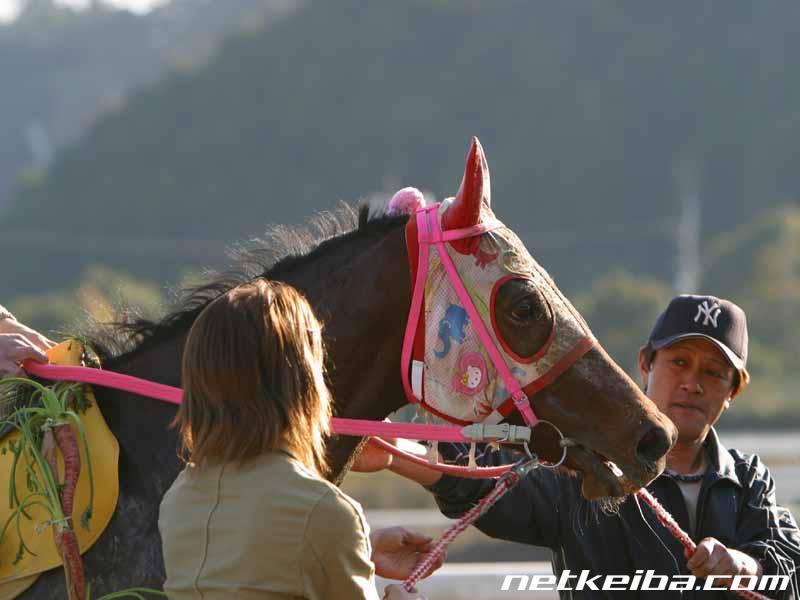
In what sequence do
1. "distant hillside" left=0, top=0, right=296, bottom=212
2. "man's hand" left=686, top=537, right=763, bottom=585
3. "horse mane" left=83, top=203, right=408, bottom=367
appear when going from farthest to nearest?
"distant hillside" left=0, top=0, right=296, bottom=212 → "horse mane" left=83, top=203, right=408, bottom=367 → "man's hand" left=686, top=537, right=763, bottom=585

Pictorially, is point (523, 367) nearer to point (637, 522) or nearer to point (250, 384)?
point (637, 522)

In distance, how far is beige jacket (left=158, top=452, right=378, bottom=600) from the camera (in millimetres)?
2682

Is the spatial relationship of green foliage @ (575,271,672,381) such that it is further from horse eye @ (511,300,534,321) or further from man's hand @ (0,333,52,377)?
man's hand @ (0,333,52,377)

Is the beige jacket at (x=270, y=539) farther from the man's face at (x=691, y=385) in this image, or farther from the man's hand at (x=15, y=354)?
the man's face at (x=691, y=385)

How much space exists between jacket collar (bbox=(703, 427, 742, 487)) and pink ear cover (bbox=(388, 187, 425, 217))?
1.11 metres

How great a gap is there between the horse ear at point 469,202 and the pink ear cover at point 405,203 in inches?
7.8

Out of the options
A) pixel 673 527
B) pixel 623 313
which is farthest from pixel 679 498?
pixel 623 313

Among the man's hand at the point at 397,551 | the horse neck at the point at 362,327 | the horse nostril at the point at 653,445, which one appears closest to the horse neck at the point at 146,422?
the horse neck at the point at 362,327

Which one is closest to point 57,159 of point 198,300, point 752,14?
point 752,14

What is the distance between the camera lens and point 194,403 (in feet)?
9.27

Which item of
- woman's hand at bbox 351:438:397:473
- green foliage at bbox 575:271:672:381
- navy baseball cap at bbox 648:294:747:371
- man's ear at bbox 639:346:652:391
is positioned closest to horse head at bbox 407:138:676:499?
woman's hand at bbox 351:438:397:473

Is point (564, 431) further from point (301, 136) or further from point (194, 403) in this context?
point (301, 136)

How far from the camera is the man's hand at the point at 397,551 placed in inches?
147

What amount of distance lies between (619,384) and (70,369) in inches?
59.4
